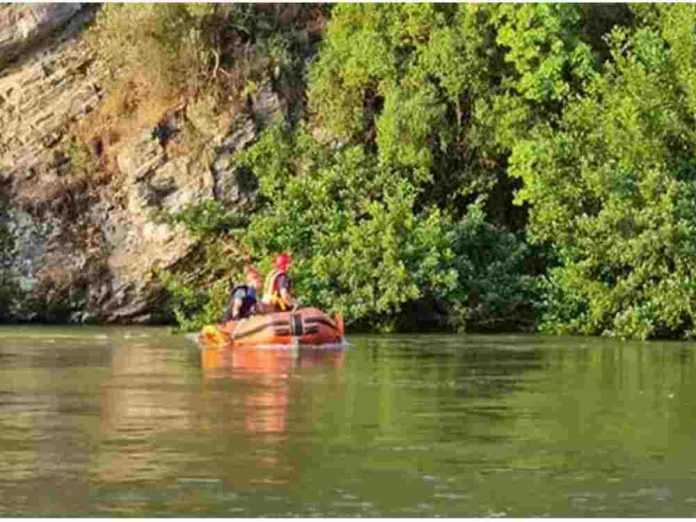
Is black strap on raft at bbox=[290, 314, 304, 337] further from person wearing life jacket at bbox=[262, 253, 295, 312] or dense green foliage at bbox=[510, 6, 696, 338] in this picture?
dense green foliage at bbox=[510, 6, 696, 338]

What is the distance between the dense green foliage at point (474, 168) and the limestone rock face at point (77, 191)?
2.58ft

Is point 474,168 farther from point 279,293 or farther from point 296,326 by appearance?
point 296,326

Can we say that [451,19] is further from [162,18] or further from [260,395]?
[260,395]

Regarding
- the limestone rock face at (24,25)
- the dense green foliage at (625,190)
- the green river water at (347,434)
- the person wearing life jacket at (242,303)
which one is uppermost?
the limestone rock face at (24,25)

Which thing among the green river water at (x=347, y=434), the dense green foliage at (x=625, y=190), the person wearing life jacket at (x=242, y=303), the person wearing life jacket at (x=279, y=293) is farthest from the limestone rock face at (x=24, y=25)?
the green river water at (x=347, y=434)

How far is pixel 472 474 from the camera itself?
14594 millimetres

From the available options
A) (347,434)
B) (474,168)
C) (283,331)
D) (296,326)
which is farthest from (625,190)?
(347,434)

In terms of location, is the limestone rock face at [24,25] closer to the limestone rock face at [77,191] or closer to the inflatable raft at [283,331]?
the limestone rock face at [77,191]

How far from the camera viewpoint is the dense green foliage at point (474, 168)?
34938 millimetres

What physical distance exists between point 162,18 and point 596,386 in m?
19.9

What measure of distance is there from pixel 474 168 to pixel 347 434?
22087mm

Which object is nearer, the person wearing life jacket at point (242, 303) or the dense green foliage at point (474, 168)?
the person wearing life jacket at point (242, 303)

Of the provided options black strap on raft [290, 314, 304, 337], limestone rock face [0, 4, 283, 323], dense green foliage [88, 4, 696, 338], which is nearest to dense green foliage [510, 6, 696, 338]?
dense green foliage [88, 4, 696, 338]

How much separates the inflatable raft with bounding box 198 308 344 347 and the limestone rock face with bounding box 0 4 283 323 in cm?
894
